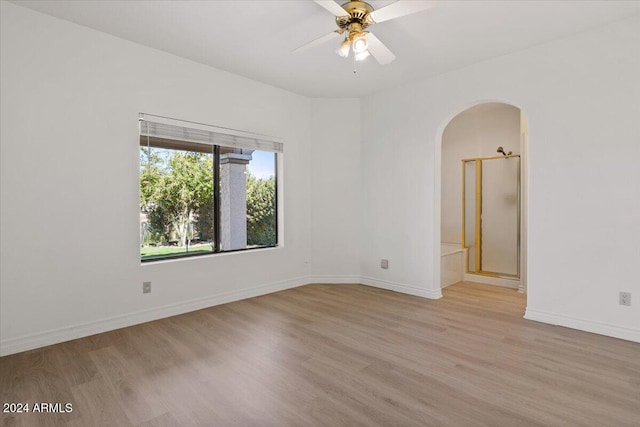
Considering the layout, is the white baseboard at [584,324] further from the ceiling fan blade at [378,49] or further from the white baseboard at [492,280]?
the ceiling fan blade at [378,49]

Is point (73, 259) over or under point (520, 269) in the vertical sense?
over

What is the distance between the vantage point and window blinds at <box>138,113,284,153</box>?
3262 millimetres

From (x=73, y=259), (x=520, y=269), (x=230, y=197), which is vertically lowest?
(x=520, y=269)

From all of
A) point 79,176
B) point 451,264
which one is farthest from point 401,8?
point 451,264

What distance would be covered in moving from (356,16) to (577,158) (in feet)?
7.61

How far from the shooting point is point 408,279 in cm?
427

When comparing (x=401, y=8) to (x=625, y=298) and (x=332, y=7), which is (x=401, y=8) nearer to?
(x=332, y=7)

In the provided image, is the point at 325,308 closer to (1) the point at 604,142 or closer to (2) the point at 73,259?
(2) the point at 73,259

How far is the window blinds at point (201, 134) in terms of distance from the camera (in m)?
3.26

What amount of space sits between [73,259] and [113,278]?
1.19ft

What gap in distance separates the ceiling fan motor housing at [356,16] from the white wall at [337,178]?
2.30 m

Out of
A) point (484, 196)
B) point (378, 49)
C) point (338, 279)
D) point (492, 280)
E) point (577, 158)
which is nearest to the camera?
point (378, 49)

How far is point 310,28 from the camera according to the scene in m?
2.90

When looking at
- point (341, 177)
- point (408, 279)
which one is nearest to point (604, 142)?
point (408, 279)
